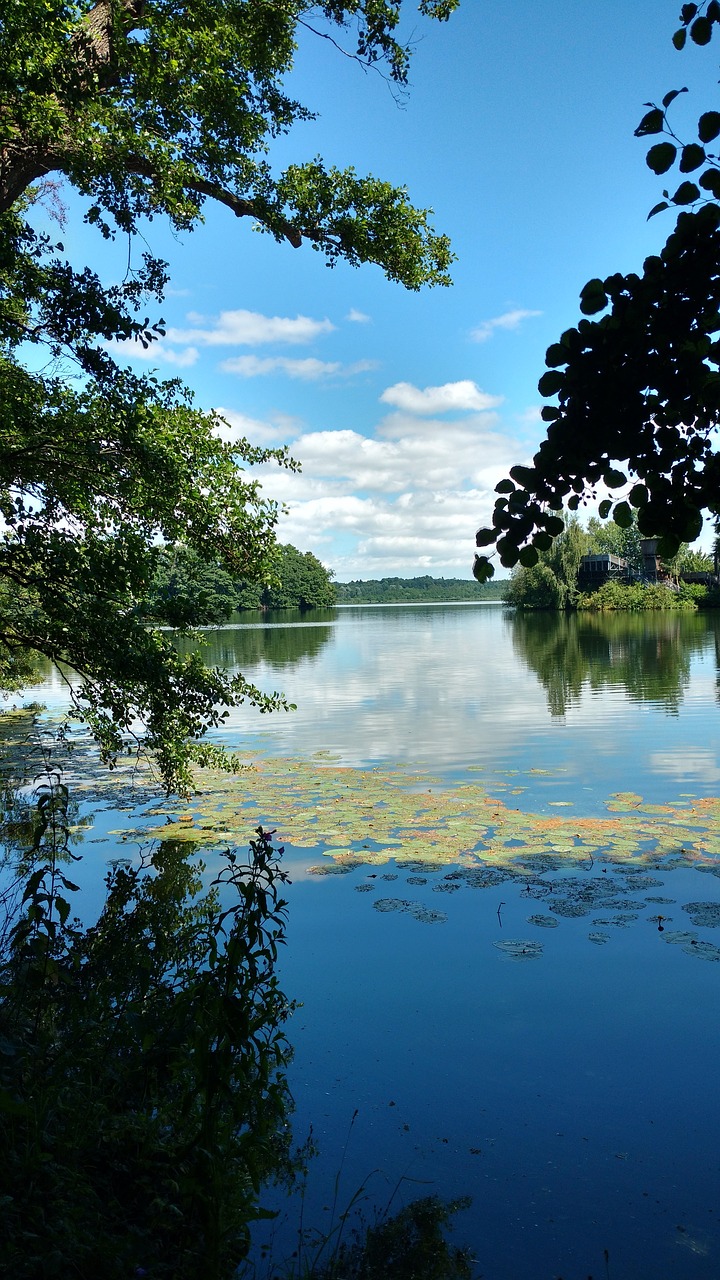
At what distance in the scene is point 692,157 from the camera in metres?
1.92

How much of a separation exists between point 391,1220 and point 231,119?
10170 mm

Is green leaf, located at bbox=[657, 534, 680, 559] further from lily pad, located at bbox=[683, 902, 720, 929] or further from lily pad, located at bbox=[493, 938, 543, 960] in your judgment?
lily pad, located at bbox=[683, 902, 720, 929]

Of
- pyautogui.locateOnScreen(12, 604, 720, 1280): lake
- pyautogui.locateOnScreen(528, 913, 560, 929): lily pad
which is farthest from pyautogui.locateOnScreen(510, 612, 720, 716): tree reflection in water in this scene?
pyautogui.locateOnScreen(528, 913, 560, 929): lily pad

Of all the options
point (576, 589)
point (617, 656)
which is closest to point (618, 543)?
point (576, 589)

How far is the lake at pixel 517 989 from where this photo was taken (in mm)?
3496

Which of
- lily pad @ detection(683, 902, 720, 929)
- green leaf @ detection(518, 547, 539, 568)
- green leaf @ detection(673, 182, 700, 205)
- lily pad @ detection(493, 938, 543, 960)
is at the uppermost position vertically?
green leaf @ detection(673, 182, 700, 205)

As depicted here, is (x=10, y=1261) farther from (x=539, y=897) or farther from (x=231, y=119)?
(x=231, y=119)

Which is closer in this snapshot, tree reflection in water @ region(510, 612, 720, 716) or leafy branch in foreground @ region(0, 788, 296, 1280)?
leafy branch in foreground @ region(0, 788, 296, 1280)

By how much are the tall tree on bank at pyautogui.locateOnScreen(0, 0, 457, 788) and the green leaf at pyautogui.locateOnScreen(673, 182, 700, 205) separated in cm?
509

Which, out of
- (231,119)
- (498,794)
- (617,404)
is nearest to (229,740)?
(498,794)

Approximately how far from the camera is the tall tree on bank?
6.45 metres

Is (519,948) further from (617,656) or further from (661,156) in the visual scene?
(617,656)

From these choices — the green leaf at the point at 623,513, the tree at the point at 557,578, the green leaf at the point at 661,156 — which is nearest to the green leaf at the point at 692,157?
the green leaf at the point at 661,156

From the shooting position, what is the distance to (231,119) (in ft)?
28.9
